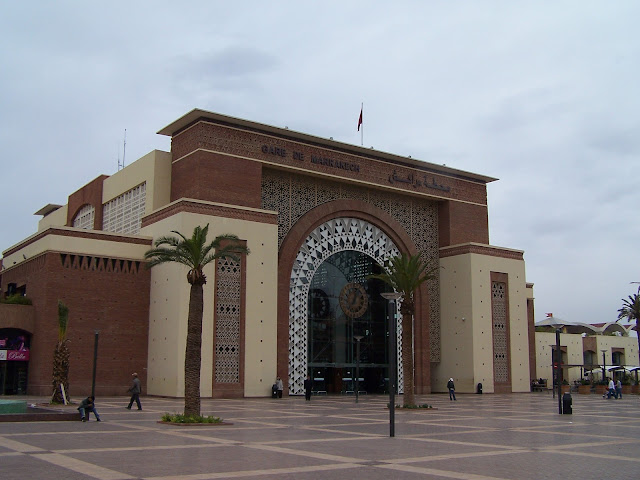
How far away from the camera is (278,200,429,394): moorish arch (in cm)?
3906

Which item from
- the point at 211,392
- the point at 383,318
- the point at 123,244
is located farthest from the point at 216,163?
the point at 383,318

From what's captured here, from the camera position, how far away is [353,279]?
43.8 meters

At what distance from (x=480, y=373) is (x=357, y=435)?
2836 centimetres

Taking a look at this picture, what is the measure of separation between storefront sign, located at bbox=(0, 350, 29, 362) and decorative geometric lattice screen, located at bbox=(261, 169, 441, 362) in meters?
14.4

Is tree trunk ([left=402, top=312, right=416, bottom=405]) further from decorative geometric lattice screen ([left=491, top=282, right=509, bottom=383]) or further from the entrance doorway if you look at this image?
decorative geometric lattice screen ([left=491, top=282, right=509, bottom=383])

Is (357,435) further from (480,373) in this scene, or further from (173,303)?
(480,373)

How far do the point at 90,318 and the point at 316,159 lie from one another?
15.4 metres

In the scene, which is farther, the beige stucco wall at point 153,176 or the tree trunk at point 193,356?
the beige stucco wall at point 153,176

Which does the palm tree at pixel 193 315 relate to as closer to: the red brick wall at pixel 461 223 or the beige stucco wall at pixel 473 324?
the beige stucco wall at pixel 473 324

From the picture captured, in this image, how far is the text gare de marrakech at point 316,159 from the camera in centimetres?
3966

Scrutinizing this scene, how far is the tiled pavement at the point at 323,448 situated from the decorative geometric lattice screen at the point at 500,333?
2102 centimetres

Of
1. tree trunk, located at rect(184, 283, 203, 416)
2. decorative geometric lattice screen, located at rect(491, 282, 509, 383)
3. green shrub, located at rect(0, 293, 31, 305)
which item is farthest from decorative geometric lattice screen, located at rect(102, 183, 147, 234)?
decorative geometric lattice screen, located at rect(491, 282, 509, 383)

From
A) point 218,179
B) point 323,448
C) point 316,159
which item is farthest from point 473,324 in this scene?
point 323,448

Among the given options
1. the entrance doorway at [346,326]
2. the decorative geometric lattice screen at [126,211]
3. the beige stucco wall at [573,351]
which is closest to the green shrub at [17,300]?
the decorative geometric lattice screen at [126,211]
